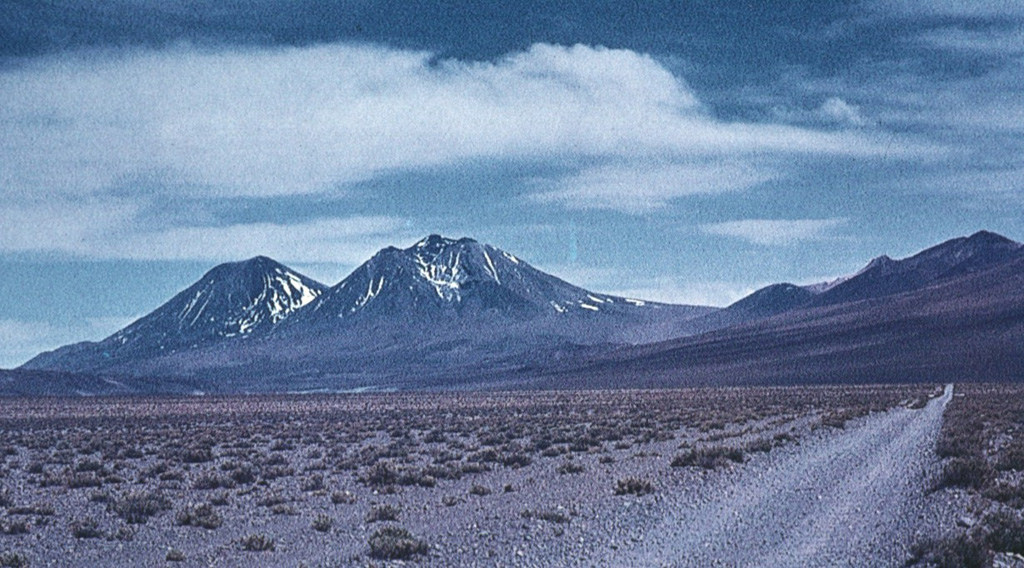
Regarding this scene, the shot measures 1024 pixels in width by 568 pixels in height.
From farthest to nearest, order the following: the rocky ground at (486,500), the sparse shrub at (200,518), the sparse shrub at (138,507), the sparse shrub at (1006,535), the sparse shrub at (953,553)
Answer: the sparse shrub at (138,507), the sparse shrub at (200,518), the rocky ground at (486,500), the sparse shrub at (1006,535), the sparse shrub at (953,553)

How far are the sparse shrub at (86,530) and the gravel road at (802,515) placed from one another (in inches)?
326

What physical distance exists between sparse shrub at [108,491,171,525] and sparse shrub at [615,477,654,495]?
8403mm

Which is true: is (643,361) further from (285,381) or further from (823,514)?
(823,514)

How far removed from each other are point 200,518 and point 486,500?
203 inches

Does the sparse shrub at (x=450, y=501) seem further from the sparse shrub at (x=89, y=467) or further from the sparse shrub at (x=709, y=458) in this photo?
the sparse shrub at (x=89, y=467)

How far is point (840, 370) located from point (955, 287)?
61683 mm

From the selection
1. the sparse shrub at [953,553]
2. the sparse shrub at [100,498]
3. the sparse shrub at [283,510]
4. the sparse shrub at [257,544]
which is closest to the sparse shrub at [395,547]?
the sparse shrub at [257,544]

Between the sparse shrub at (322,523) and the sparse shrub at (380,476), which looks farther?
the sparse shrub at (380,476)

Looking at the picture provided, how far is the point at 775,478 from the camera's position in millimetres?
19609

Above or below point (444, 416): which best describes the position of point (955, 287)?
above

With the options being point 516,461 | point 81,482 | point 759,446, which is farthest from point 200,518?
point 759,446

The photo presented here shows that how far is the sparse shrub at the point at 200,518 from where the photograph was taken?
15.6m

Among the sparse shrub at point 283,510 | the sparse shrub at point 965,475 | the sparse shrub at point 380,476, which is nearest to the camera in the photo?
the sparse shrub at point 283,510

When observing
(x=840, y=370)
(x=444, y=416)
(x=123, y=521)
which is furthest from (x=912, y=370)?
(x=123, y=521)
